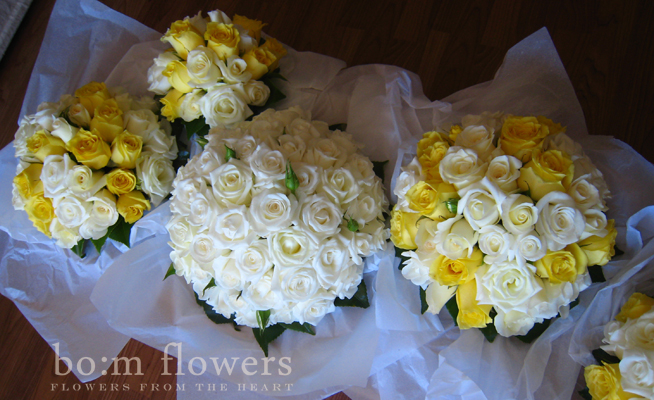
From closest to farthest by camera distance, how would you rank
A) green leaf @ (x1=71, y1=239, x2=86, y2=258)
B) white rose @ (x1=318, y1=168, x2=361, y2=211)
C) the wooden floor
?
white rose @ (x1=318, y1=168, x2=361, y2=211) < green leaf @ (x1=71, y1=239, x2=86, y2=258) < the wooden floor

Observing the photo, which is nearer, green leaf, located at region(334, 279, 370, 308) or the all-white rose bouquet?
the all-white rose bouquet

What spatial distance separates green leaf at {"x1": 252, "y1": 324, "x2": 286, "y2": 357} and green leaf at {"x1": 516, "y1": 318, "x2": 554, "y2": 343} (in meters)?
0.41

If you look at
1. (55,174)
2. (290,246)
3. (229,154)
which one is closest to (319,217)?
(290,246)

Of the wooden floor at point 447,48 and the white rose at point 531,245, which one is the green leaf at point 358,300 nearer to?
the white rose at point 531,245

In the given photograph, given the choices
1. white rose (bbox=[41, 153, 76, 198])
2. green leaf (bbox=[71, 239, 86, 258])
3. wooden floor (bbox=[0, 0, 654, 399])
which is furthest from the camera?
wooden floor (bbox=[0, 0, 654, 399])

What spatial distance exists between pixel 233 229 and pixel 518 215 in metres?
0.37

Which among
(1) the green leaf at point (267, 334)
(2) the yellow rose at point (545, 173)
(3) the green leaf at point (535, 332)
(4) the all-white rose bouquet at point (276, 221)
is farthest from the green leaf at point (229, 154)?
(3) the green leaf at point (535, 332)

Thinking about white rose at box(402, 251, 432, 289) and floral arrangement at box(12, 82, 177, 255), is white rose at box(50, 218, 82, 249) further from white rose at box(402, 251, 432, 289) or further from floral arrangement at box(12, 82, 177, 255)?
white rose at box(402, 251, 432, 289)

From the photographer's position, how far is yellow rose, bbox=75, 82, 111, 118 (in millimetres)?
798

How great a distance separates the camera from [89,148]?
729mm

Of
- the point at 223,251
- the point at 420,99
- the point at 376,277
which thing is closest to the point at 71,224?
the point at 223,251

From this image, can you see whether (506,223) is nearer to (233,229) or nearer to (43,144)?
(233,229)

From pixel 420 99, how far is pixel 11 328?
112 cm

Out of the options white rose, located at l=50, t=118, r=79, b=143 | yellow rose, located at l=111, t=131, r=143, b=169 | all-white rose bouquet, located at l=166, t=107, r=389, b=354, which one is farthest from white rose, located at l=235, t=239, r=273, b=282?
white rose, located at l=50, t=118, r=79, b=143
